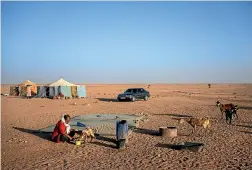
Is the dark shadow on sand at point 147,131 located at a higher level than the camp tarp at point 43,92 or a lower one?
lower

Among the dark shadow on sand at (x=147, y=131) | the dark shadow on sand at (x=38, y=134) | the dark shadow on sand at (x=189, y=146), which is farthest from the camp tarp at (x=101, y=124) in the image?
the dark shadow on sand at (x=189, y=146)

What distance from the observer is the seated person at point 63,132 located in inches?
427

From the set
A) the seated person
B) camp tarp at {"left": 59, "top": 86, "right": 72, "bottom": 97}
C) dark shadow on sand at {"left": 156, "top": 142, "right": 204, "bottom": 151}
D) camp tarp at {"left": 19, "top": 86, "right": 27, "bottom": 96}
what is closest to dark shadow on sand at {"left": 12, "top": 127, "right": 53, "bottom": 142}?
the seated person

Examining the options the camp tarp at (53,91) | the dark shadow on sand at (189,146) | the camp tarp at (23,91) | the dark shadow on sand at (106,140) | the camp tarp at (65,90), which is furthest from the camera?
the camp tarp at (23,91)

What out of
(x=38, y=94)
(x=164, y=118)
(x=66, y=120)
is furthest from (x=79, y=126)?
(x=38, y=94)

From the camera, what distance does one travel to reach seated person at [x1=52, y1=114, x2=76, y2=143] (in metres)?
10.8

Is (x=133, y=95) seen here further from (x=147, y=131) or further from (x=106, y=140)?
(x=106, y=140)

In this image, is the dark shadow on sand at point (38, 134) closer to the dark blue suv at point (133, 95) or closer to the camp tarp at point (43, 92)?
the dark blue suv at point (133, 95)

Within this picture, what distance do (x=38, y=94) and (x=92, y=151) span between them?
104ft

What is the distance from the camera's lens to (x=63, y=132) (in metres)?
10.9

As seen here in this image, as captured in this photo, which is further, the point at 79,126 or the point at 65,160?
the point at 79,126

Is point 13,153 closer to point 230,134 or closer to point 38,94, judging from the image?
point 230,134

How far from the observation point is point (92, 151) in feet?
32.1

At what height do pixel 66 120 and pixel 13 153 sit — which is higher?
pixel 66 120
